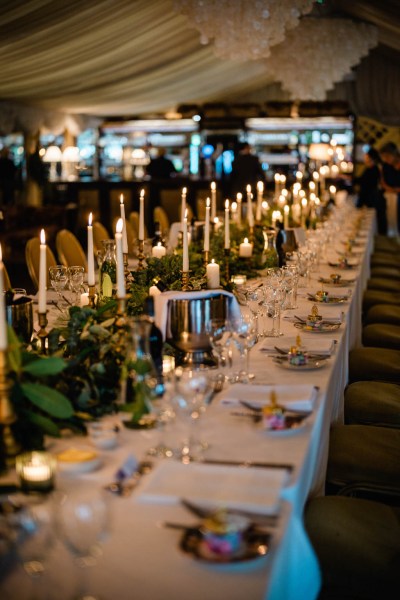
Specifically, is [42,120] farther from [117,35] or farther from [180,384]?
[180,384]

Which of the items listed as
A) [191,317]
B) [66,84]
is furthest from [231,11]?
[191,317]

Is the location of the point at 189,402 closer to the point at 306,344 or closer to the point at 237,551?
the point at 237,551

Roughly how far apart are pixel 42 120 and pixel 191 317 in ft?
33.5

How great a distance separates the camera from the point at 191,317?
2641 mm

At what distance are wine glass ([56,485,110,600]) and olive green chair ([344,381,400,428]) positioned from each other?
219 cm

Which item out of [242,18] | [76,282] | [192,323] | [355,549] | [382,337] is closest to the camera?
[355,549]

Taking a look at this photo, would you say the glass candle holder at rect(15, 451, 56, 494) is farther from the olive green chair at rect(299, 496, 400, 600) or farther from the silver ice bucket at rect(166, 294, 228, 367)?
the silver ice bucket at rect(166, 294, 228, 367)

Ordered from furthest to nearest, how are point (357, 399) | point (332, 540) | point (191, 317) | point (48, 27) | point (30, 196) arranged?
1. point (30, 196)
2. point (48, 27)
3. point (357, 399)
4. point (191, 317)
5. point (332, 540)

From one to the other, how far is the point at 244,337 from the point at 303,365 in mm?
326

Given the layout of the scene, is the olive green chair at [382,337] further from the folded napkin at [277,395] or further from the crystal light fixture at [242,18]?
the crystal light fixture at [242,18]

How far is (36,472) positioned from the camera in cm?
166

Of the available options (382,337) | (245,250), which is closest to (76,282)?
(245,250)

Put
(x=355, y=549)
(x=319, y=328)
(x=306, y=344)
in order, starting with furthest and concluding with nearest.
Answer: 1. (x=319, y=328)
2. (x=306, y=344)
3. (x=355, y=549)

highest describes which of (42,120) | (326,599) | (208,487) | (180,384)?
(42,120)
